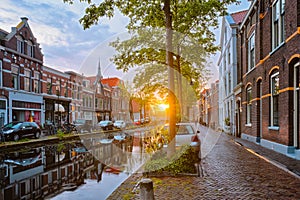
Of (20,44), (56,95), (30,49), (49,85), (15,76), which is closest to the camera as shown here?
(15,76)

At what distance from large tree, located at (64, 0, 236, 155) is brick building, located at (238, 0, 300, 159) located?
281 centimetres

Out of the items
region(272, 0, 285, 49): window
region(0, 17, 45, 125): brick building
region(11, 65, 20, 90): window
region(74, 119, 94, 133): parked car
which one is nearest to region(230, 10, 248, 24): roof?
region(272, 0, 285, 49): window

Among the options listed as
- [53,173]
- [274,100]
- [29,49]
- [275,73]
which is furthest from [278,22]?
[29,49]

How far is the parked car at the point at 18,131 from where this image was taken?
17.7 metres

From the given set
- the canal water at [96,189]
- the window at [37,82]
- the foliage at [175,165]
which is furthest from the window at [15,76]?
the foliage at [175,165]

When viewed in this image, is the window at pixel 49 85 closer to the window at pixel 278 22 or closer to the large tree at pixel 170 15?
the large tree at pixel 170 15

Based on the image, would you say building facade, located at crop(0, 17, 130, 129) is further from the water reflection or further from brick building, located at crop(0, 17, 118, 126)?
the water reflection

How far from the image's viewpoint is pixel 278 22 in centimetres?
1204

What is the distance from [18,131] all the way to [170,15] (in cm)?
1470

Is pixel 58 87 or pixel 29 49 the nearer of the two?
pixel 29 49

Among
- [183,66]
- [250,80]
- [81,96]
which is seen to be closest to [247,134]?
[250,80]

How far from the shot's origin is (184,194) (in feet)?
18.4

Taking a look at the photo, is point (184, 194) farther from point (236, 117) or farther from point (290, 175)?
point (236, 117)

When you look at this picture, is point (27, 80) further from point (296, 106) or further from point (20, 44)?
Result: point (296, 106)
